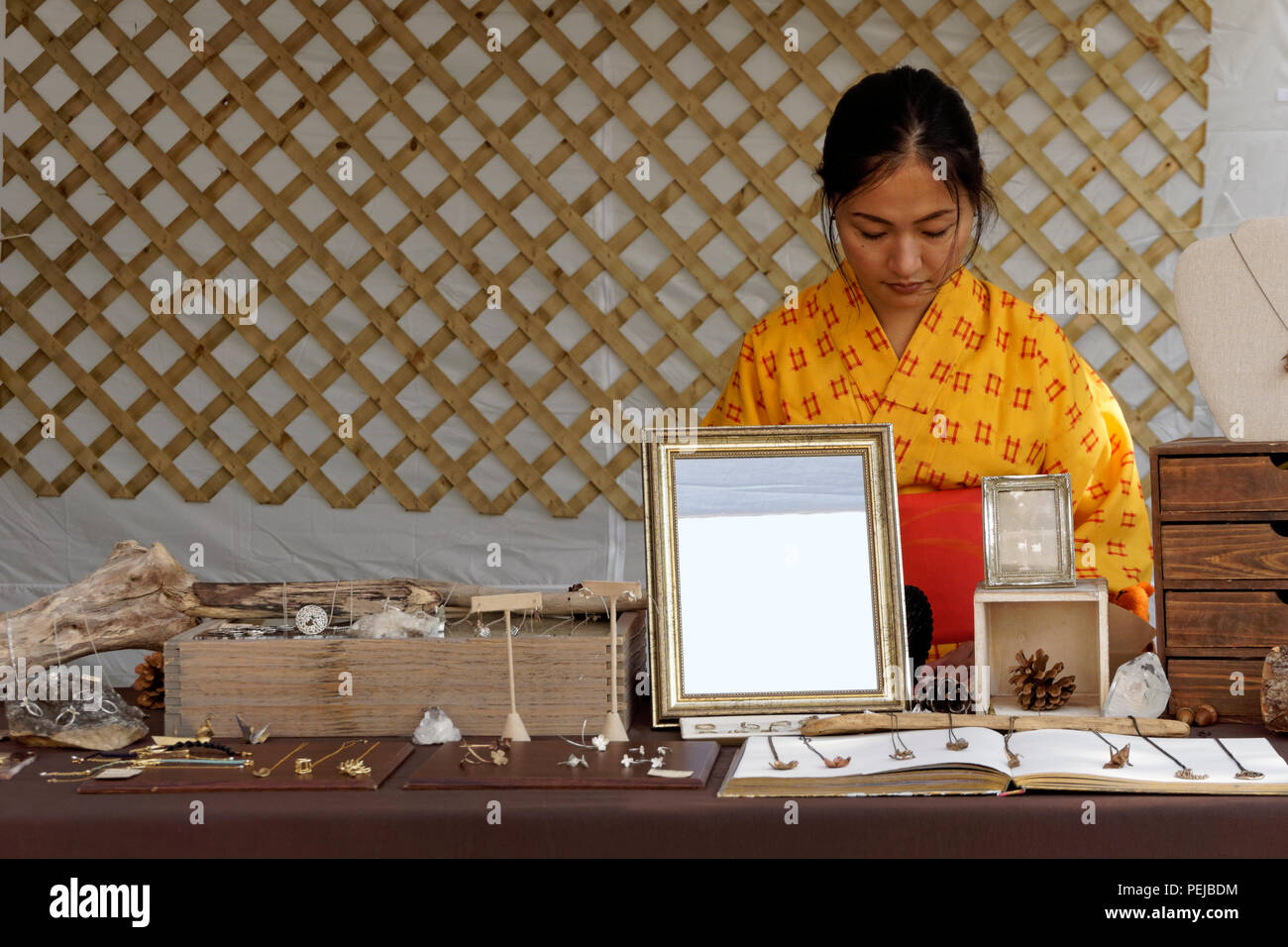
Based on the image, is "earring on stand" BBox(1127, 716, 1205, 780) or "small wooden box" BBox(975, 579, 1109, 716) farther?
"small wooden box" BBox(975, 579, 1109, 716)

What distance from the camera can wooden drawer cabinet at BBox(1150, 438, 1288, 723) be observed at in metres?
0.75

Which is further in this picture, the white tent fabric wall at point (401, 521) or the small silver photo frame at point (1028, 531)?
the white tent fabric wall at point (401, 521)

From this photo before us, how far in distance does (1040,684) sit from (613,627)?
0.26m

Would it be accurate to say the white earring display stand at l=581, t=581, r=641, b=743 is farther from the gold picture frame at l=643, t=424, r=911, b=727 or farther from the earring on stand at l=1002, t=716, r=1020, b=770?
the earring on stand at l=1002, t=716, r=1020, b=770

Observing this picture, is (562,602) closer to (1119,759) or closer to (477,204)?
(1119,759)

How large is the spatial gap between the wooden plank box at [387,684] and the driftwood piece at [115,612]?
0.12 m

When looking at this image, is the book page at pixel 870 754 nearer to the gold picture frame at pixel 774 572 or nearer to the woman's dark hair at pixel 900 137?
→ the gold picture frame at pixel 774 572

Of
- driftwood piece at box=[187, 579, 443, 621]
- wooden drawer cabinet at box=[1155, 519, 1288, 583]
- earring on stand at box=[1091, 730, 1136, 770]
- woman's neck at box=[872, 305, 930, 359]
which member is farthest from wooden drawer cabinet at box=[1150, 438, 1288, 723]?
driftwood piece at box=[187, 579, 443, 621]

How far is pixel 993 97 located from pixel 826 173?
47.4 inches

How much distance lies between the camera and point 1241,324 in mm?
851

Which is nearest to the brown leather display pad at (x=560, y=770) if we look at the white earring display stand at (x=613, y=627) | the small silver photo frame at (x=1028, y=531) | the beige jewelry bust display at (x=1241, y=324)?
the white earring display stand at (x=613, y=627)

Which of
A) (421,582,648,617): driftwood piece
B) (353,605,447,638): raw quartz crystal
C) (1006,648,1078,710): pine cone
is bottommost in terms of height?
(1006,648,1078,710): pine cone

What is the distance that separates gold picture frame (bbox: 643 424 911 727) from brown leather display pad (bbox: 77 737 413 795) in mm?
165

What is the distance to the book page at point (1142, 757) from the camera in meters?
0.61
